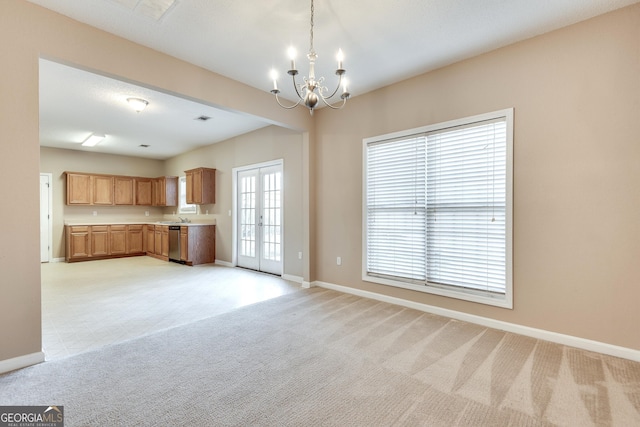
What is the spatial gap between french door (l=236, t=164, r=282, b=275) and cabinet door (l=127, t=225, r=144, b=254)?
370 cm

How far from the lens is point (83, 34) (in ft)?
8.40

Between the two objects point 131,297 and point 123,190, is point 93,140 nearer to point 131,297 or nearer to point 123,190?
point 123,190

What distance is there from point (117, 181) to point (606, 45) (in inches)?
386

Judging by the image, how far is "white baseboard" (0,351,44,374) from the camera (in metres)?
2.18

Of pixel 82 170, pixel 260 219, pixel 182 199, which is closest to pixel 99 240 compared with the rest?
pixel 82 170

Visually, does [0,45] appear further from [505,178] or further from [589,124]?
[589,124]

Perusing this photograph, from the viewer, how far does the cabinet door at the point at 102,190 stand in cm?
772

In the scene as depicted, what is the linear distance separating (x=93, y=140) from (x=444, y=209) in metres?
7.33

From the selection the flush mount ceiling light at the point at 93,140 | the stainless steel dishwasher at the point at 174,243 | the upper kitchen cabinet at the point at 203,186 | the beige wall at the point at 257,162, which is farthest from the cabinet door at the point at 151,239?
the flush mount ceiling light at the point at 93,140

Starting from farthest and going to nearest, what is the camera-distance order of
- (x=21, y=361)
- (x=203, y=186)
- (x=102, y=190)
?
(x=102, y=190) → (x=203, y=186) → (x=21, y=361)

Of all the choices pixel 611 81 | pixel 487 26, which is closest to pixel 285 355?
pixel 487 26

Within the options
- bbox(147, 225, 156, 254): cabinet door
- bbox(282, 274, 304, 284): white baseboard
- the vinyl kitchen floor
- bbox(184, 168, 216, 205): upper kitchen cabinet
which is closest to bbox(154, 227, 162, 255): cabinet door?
bbox(147, 225, 156, 254): cabinet door
